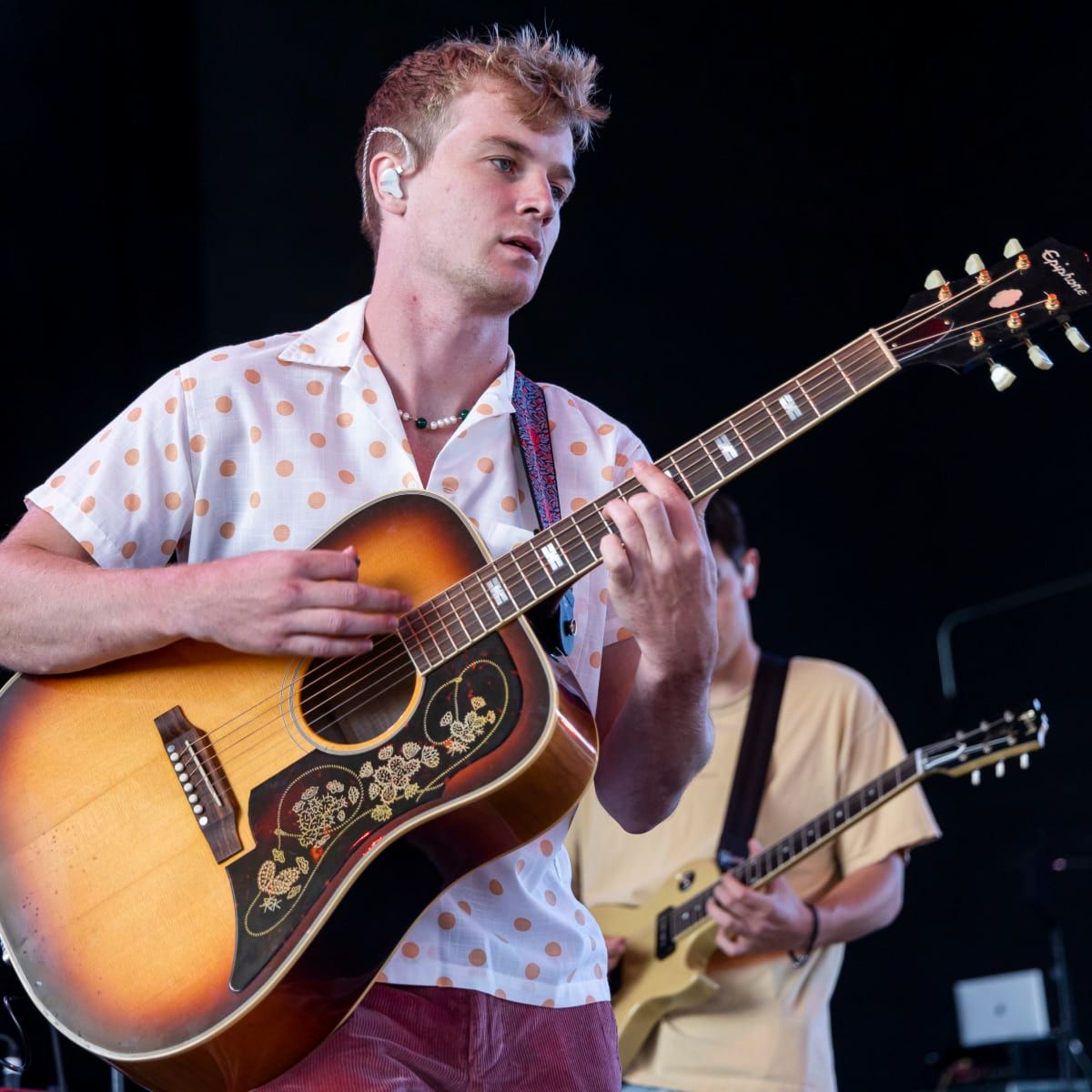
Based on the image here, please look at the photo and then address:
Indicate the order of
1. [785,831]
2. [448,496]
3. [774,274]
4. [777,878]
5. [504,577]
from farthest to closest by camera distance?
[774,274]
[785,831]
[777,878]
[448,496]
[504,577]

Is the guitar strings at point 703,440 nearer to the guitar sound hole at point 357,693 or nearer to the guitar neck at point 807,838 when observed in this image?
the guitar sound hole at point 357,693

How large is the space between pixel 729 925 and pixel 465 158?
6.60 feet

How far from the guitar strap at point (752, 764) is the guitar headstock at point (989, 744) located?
0.42m

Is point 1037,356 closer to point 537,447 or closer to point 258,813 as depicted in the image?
point 537,447

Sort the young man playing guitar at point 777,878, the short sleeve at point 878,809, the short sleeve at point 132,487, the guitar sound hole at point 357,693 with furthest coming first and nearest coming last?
the short sleeve at point 878,809, the young man playing guitar at point 777,878, the short sleeve at point 132,487, the guitar sound hole at point 357,693

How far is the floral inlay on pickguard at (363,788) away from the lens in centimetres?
161

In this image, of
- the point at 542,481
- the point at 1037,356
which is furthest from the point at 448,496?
the point at 1037,356

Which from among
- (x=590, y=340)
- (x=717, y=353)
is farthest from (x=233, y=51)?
(x=717, y=353)

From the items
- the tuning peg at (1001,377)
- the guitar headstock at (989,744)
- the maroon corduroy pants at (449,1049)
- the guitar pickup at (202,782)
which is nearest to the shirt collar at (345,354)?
the guitar pickup at (202,782)

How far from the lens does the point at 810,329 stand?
5.47 meters

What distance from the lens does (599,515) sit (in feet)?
5.85

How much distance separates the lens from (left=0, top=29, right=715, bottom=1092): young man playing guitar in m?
1.68

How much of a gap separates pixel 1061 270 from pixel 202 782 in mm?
1229

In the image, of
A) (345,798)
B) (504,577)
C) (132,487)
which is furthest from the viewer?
(132,487)
